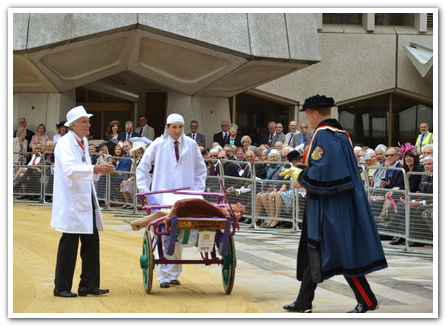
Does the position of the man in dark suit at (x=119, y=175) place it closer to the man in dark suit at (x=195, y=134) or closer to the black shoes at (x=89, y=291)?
the man in dark suit at (x=195, y=134)

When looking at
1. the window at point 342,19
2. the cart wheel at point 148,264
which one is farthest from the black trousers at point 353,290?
the window at point 342,19

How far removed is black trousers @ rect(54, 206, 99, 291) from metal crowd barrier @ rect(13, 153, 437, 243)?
3.79 metres

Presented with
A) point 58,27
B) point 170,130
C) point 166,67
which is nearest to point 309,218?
point 170,130

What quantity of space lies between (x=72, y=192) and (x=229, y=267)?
1.95 meters

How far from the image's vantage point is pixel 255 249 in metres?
14.9

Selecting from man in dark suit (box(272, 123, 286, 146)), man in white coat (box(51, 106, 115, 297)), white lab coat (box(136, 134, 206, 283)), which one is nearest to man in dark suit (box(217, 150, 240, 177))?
man in dark suit (box(272, 123, 286, 146))

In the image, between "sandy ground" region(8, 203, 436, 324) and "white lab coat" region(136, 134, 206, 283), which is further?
"white lab coat" region(136, 134, 206, 283)

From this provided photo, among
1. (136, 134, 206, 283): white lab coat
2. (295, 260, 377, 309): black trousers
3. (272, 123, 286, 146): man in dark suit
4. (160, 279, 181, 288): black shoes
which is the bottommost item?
(160, 279, 181, 288): black shoes

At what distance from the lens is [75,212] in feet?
33.7

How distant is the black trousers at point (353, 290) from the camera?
887 cm

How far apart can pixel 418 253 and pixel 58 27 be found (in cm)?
1272

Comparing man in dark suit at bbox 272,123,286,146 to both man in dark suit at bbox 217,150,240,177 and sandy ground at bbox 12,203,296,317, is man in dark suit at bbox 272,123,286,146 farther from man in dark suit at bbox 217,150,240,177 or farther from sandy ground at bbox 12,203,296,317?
sandy ground at bbox 12,203,296,317

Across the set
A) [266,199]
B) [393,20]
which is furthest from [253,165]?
[393,20]

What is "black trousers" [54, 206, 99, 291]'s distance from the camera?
10289 mm
